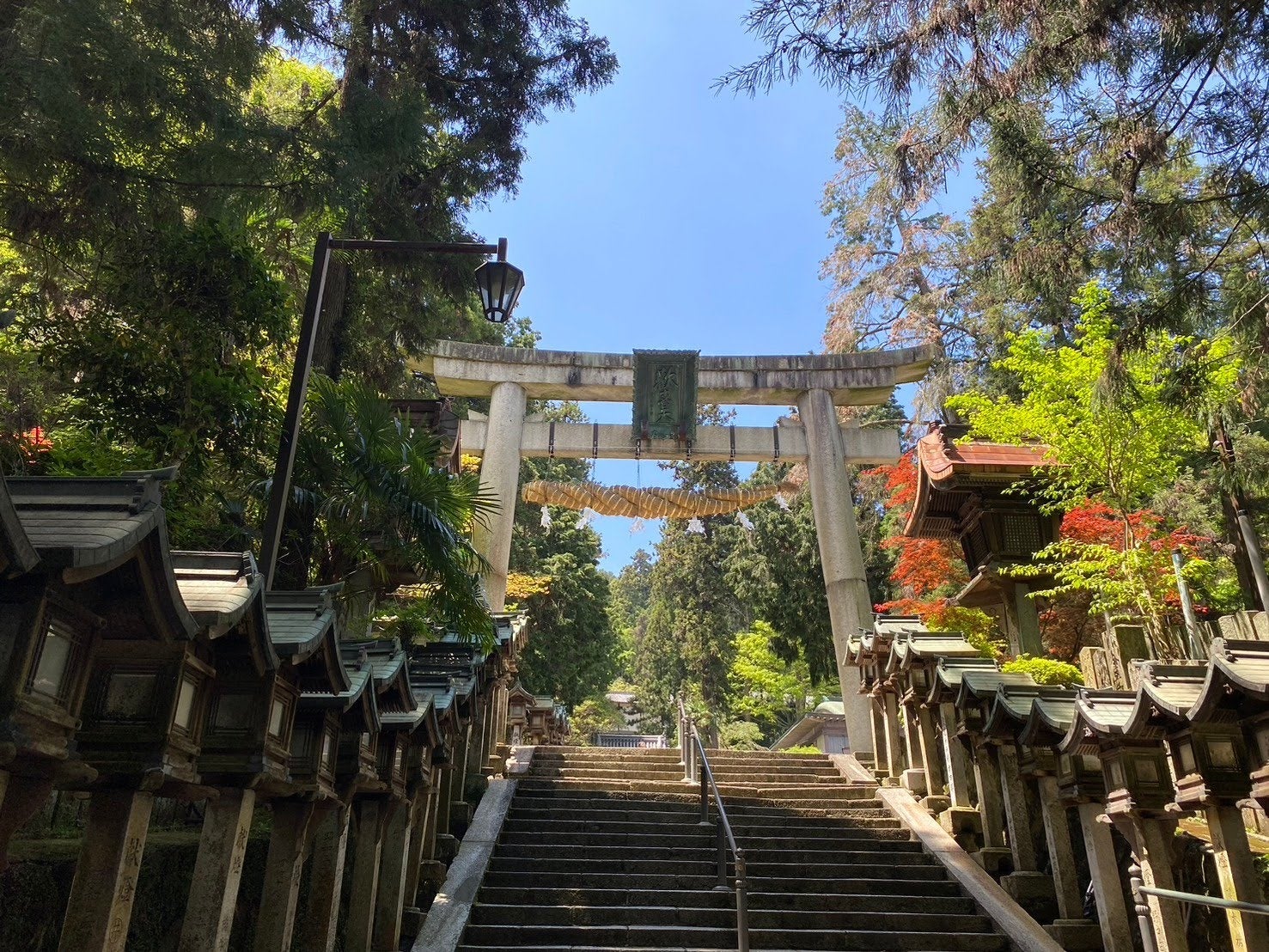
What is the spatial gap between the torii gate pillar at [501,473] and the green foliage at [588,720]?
51.3 ft

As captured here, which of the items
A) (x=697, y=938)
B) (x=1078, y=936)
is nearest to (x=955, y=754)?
(x=1078, y=936)

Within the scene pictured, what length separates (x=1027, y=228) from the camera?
684 cm

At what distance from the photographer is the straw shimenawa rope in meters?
16.7

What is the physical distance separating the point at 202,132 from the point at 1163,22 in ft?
23.4

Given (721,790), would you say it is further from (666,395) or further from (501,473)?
(666,395)

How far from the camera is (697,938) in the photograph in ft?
25.1

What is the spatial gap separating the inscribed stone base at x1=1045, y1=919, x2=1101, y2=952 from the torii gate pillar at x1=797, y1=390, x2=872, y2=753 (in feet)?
21.2

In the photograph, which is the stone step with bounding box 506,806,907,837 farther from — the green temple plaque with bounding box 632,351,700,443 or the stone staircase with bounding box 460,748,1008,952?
the green temple plaque with bounding box 632,351,700,443

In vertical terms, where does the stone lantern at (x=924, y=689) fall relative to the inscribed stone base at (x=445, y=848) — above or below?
above

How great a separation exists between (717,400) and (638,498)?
262 centimetres

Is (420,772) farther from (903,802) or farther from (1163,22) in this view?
(1163,22)

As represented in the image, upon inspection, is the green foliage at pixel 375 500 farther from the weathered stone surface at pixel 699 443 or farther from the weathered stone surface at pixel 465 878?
the weathered stone surface at pixel 699 443

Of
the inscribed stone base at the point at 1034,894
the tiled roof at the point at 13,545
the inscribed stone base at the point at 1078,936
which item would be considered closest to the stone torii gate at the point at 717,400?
the inscribed stone base at the point at 1034,894

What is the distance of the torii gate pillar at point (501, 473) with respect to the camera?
50.4 ft
